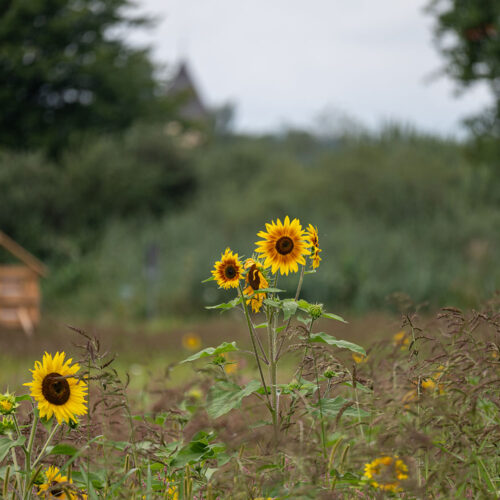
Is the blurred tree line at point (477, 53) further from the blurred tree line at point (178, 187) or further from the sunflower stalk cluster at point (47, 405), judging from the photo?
the sunflower stalk cluster at point (47, 405)

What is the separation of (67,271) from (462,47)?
312 inches

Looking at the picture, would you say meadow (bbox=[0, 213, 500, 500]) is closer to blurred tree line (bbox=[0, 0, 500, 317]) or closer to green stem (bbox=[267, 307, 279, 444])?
green stem (bbox=[267, 307, 279, 444])

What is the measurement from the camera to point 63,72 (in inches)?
699

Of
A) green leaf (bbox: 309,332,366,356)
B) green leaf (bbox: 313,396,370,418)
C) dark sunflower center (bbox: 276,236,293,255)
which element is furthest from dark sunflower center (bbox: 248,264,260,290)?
green leaf (bbox: 313,396,370,418)

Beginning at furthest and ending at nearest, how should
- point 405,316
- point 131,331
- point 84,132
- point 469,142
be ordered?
point 84,132 < point 469,142 < point 131,331 < point 405,316

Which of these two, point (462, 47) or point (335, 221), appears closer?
point (462, 47)

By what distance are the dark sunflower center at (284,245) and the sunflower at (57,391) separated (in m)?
0.70

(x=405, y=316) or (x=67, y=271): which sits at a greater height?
(x=405, y=316)

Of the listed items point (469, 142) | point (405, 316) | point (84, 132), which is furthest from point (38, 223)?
point (405, 316)

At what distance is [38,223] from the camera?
45.5 feet

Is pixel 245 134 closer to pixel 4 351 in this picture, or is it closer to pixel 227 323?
pixel 227 323

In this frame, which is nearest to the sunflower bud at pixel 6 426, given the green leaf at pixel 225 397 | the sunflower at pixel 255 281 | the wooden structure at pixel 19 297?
the green leaf at pixel 225 397

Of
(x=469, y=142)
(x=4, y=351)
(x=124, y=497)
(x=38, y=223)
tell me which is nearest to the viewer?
(x=124, y=497)

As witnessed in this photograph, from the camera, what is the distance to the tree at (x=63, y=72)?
1722 centimetres
